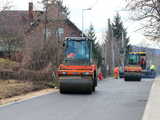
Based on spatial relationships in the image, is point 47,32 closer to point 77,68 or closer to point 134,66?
point 134,66

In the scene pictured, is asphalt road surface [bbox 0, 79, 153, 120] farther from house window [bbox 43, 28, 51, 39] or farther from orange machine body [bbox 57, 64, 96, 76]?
house window [bbox 43, 28, 51, 39]

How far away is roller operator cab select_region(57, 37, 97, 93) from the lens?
66.8ft

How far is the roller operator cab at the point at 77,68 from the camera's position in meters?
20.4

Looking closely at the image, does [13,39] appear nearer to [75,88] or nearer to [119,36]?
[75,88]

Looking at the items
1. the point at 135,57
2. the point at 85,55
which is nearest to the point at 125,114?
the point at 85,55

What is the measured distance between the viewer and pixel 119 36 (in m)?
88.5

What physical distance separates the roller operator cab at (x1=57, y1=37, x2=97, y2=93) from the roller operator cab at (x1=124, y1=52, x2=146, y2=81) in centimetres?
1611

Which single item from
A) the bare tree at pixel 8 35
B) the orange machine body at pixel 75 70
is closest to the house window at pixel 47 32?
the bare tree at pixel 8 35

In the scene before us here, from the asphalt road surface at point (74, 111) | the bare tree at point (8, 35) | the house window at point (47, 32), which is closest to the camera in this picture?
the asphalt road surface at point (74, 111)

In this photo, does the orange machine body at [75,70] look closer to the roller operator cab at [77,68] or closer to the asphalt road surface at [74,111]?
the roller operator cab at [77,68]

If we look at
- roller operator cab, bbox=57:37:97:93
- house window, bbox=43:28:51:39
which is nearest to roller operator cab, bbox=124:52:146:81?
house window, bbox=43:28:51:39

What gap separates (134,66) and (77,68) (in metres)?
19.1

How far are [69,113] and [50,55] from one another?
Answer: 18.1 m

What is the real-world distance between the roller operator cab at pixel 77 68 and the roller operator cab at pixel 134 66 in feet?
52.8
